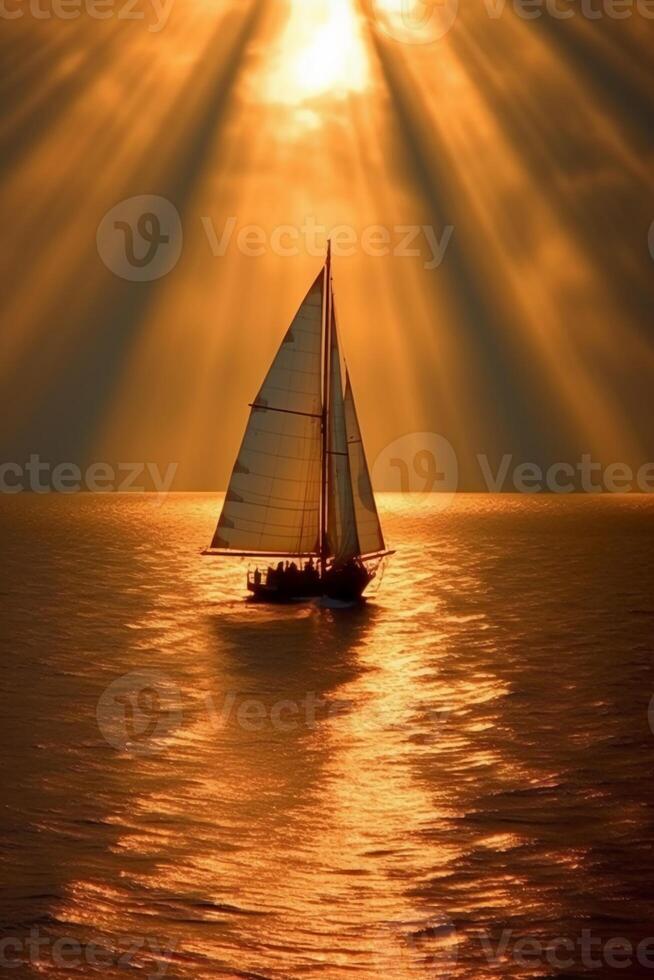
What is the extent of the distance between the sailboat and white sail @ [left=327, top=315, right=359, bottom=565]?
0.19 feet

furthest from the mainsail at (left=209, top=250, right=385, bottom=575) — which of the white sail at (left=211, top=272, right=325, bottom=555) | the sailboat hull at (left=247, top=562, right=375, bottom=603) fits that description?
the sailboat hull at (left=247, top=562, right=375, bottom=603)

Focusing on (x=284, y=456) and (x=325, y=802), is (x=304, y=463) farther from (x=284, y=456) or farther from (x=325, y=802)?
(x=325, y=802)

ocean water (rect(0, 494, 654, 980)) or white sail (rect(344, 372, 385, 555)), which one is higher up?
white sail (rect(344, 372, 385, 555))

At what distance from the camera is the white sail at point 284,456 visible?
75.6m

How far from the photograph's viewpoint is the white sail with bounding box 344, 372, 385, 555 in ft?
251

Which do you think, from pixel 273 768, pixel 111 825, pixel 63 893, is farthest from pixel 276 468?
pixel 63 893

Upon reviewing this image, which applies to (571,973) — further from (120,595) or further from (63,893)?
(120,595)

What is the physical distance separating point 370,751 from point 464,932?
1699 centimetres

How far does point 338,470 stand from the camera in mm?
76562

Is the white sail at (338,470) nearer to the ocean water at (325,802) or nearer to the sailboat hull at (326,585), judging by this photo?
the sailboat hull at (326,585)

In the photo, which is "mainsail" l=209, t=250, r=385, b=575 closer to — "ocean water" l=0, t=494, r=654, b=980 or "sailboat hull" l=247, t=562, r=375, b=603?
"sailboat hull" l=247, t=562, r=375, b=603

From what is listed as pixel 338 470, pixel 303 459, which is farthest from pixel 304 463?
pixel 338 470

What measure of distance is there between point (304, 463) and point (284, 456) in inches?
51.1

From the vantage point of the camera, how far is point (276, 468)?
3017 inches
